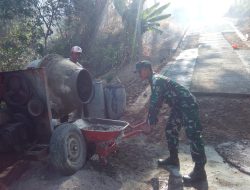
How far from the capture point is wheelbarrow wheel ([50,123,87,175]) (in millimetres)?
4879

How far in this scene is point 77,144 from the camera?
531cm

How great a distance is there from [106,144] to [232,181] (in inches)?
77.3

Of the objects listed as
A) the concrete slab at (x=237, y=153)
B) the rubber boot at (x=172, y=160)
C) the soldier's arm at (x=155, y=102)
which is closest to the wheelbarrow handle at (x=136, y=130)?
the soldier's arm at (x=155, y=102)

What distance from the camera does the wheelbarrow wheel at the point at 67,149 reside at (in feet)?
16.0

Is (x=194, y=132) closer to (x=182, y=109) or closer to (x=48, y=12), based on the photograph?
(x=182, y=109)

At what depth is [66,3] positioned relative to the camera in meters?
14.4

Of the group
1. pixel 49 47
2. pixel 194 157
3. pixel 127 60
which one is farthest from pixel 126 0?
pixel 194 157

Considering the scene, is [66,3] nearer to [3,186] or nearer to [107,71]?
[107,71]

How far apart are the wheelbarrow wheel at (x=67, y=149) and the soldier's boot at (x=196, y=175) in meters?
1.57

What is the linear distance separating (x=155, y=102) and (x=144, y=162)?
3.97 feet

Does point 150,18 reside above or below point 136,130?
above

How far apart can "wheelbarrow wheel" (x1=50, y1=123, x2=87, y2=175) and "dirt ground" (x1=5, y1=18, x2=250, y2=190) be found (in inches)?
5.8

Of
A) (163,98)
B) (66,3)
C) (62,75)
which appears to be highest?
(66,3)

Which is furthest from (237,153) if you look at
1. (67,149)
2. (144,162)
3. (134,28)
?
(134,28)
